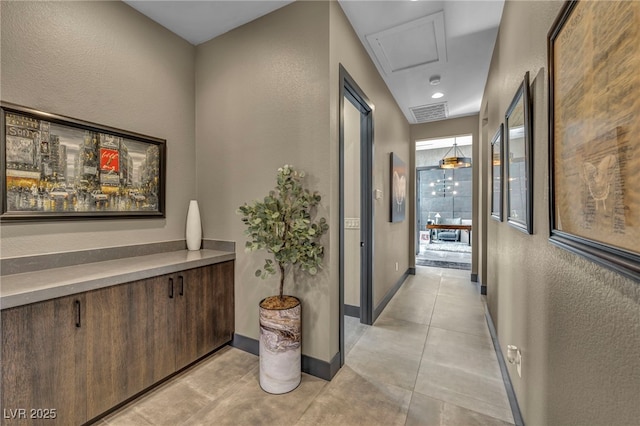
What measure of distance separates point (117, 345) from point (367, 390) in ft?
5.51

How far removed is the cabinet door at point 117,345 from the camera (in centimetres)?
155

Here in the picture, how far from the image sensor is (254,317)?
7.73 ft

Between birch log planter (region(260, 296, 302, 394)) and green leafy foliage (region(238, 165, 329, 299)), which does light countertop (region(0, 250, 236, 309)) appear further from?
birch log planter (region(260, 296, 302, 394))

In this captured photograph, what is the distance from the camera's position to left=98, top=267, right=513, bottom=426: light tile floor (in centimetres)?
164

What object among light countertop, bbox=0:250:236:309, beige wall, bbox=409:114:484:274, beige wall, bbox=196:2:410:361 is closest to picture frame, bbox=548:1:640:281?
beige wall, bbox=196:2:410:361

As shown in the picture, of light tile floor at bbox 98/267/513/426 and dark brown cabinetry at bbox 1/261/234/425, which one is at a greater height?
dark brown cabinetry at bbox 1/261/234/425

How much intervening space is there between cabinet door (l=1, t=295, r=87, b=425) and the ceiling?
2329mm

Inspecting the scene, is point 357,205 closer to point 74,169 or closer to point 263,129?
point 263,129

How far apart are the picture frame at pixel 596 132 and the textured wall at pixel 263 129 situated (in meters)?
1.32

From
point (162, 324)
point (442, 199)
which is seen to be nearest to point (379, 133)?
point (162, 324)

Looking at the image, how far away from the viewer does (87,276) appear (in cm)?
158

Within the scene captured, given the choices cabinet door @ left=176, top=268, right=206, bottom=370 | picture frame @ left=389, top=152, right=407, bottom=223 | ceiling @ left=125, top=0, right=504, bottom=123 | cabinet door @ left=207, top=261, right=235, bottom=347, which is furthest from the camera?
picture frame @ left=389, top=152, right=407, bottom=223

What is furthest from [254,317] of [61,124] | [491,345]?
[491,345]

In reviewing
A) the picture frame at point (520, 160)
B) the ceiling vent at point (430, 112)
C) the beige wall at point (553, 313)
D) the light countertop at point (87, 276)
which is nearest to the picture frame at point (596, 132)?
the beige wall at point (553, 313)
